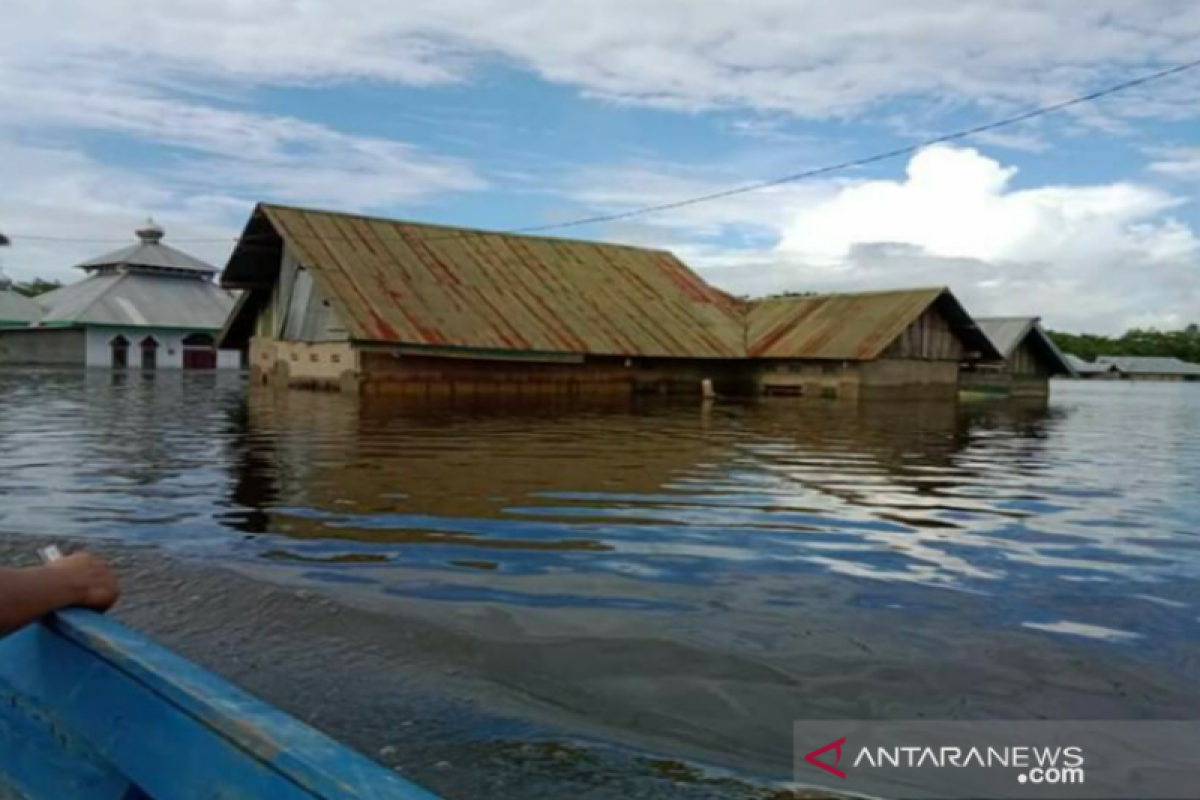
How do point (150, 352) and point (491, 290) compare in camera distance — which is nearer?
point (491, 290)

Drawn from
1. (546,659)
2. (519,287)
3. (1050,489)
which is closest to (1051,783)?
(546,659)

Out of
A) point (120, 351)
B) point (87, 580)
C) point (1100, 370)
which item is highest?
point (120, 351)

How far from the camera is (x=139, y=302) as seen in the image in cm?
5531

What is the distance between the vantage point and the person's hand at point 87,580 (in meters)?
2.49

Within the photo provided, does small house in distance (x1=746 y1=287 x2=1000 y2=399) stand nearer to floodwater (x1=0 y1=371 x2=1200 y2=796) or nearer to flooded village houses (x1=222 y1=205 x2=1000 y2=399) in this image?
flooded village houses (x1=222 y1=205 x2=1000 y2=399)

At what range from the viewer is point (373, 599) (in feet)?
18.9

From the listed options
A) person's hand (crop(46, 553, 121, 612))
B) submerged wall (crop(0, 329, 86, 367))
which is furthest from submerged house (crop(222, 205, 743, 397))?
person's hand (crop(46, 553, 121, 612))

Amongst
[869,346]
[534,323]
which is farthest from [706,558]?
[869,346]

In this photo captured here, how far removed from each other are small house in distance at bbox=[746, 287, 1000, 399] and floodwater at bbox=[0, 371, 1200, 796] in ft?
58.3

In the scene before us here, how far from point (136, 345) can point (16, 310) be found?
8359 mm

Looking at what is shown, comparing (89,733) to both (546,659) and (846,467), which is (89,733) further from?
(846,467)

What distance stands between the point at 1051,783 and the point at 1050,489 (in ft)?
27.3

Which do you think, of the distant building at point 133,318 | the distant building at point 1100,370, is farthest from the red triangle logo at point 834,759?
the distant building at point 1100,370

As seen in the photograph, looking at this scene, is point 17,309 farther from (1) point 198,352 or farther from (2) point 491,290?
(2) point 491,290
